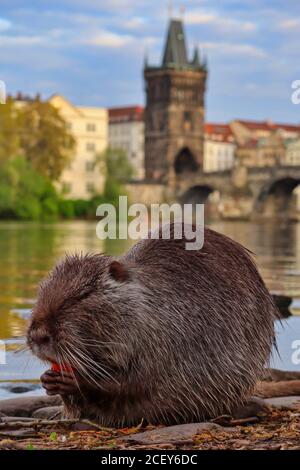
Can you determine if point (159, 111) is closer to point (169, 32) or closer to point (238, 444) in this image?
point (169, 32)

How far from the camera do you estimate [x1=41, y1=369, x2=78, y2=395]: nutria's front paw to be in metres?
4.64

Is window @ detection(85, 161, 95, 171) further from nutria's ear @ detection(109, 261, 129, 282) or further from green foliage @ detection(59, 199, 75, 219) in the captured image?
nutria's ear @ detection(109, 261, 129, 282)

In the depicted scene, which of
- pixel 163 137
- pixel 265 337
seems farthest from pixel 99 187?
pixel 265 337

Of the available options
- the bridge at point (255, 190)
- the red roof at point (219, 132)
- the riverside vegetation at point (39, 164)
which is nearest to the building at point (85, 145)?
the riverside vegetation at point (39, 164)

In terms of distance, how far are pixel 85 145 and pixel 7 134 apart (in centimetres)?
3844

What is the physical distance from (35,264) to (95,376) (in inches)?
537

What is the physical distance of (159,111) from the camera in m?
140

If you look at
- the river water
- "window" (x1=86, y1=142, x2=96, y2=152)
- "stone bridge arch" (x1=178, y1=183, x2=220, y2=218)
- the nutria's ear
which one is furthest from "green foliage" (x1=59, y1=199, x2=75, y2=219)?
the nutria's ear

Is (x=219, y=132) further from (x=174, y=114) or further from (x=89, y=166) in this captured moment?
(x=89, y=166)

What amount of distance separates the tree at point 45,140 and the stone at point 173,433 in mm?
79172

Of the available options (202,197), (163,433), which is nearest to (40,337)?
(163,433)

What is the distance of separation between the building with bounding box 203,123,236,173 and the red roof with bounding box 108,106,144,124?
1123 centimetres

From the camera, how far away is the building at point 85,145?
106188mm

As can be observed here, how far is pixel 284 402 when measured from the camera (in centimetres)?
531
